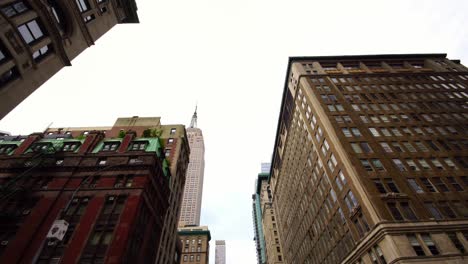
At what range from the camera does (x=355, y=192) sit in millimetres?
35781

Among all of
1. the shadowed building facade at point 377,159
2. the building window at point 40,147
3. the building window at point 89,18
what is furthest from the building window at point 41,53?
the shadowed building facade at point 377,159

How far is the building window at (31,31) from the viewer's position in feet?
63.0

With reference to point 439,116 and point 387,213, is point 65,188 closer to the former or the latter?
point 387,213

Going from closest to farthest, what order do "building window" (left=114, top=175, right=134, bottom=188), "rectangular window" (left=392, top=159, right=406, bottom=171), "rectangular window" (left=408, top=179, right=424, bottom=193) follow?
1. "building window" (left=114, top=175, right=134, bottom=188)
2. "rectangular window" (left=408, top=179, right=424, bottom=193)
3. "rectangular window" (left=392, top=159, right=406, bottom=171)

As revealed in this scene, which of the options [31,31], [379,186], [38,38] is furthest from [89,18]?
[379,186]

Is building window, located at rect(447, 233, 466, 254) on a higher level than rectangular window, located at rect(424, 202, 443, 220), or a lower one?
lower

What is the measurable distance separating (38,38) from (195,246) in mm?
93383

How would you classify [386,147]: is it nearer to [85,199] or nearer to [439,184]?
[439,184]

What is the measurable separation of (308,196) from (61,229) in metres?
47.1

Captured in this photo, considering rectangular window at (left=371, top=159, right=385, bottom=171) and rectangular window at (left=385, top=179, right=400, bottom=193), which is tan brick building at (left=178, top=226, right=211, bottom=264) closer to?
rectangular window at (left=371, top=159, right=385, bottom=171)

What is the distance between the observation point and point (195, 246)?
9719 centimetres

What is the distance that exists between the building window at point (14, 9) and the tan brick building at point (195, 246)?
93.9m

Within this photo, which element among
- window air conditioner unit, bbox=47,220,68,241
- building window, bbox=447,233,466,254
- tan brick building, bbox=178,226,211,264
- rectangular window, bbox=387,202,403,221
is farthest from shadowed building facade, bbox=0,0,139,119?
tan brick building, bbox=178,226,211,264

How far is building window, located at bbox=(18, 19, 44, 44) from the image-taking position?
1920 cm
